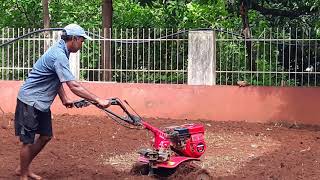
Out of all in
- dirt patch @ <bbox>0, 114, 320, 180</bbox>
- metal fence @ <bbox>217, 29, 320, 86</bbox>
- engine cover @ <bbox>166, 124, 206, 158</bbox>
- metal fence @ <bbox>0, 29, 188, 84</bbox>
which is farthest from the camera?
metal fence @ <bbox>0, 29, 188, 84</bbox>

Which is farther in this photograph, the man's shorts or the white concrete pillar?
the white concrete pillar

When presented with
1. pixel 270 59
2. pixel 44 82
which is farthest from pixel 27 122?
pixel 270 59

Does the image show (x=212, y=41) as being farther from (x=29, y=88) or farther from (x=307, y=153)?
(x=29, y=88)

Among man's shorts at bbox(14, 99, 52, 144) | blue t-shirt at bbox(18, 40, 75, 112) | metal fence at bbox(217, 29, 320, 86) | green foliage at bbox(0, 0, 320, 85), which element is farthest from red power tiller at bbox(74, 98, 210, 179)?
metal fence at bbox(217, 29, 320, 86)

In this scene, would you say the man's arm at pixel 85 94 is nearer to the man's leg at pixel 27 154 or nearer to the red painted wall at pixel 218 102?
the man's leg at pixel 27 154

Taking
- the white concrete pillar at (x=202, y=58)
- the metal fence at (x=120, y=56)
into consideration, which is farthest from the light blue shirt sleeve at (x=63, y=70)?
the metal fence at (x=120, y=56)

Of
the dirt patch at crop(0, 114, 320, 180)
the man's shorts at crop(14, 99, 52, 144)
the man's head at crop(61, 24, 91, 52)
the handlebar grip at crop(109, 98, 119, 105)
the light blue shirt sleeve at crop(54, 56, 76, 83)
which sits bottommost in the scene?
the dirt patch at crop(0, 114, 320, 180)

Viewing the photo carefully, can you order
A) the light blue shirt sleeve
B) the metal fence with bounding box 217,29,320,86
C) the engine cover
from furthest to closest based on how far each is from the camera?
the metal fence with bounding box 217,29,320,86
the engine cover
the light blue shirt sleeve

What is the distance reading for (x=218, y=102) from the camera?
37.1 ft

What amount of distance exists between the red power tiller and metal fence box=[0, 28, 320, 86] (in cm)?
494

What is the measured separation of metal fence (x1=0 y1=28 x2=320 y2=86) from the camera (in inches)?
450

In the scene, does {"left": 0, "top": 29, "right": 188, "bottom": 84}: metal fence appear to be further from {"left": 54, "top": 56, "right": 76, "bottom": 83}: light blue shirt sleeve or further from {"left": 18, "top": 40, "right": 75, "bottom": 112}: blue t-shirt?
{"left": 54, "top": 56, "right": 76, "bottom": 83}: light blue shirt sleeve

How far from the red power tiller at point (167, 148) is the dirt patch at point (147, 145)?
7.7 inches

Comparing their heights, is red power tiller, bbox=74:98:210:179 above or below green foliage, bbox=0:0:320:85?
below
